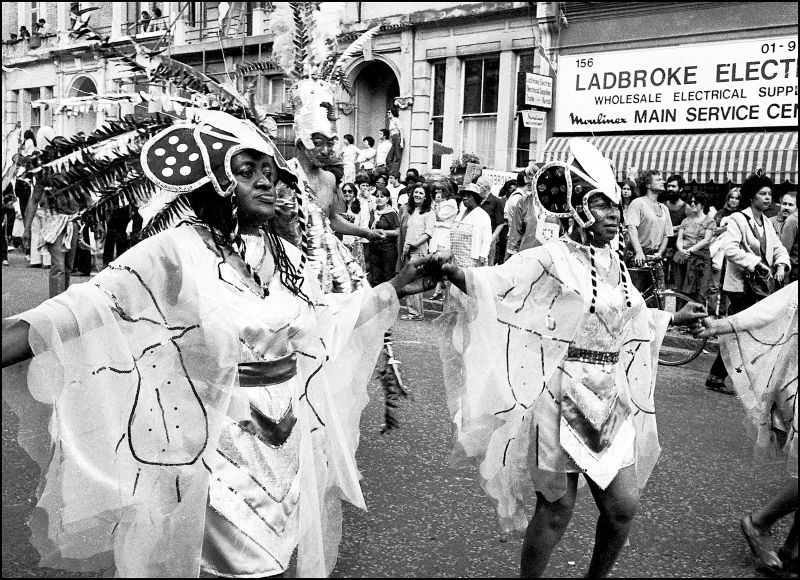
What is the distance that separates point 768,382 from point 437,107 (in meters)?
18.0

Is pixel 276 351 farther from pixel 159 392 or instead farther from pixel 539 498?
pixel 539 498

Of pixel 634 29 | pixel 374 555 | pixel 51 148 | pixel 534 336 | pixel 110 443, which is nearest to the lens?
pixel 110 443

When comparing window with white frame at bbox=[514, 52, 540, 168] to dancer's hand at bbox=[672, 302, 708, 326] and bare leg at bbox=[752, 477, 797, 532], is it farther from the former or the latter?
dancer's hand at bbox=[672, 302, 708, 326]

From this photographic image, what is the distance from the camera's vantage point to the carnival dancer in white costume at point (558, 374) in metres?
3.39

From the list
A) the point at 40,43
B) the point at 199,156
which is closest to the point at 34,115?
the point at 40,43

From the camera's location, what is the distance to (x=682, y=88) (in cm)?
1738

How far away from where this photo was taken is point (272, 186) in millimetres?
2939

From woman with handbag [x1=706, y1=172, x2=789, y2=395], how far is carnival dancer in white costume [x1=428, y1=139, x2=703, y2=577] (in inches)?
179

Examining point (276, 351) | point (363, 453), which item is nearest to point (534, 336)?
point (276, 351)

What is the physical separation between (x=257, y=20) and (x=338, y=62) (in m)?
1.48

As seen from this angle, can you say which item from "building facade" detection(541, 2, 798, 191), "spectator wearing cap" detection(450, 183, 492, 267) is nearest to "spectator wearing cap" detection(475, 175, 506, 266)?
"spectator wearing cap" detection(450, 183, 492, 267)

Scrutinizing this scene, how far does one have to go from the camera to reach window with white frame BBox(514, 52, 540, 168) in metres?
19.7

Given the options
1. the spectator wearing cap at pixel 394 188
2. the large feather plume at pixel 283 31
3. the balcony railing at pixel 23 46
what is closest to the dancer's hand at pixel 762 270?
the large feather plume at pixel 283 31

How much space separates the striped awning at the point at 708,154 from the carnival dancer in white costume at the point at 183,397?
498 inches
